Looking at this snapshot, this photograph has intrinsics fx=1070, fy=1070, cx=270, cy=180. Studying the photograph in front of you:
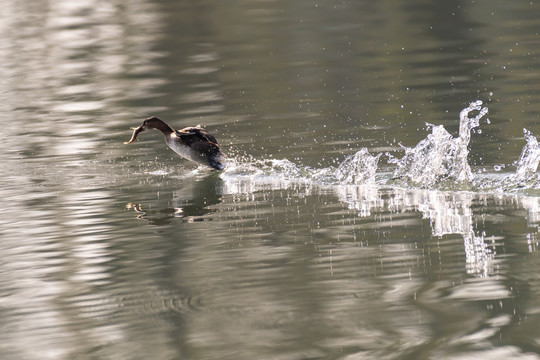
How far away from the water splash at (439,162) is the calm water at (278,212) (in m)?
0.06

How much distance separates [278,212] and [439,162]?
1691mm

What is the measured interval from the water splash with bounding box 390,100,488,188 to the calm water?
0.06 metres

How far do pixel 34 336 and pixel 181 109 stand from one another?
30.2 ft

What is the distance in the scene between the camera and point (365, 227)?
821 centimetres

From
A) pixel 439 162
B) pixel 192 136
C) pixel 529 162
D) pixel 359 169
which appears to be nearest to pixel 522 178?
pixel 529 162

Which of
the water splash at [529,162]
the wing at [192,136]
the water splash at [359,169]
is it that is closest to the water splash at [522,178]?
the water splash at [529,162]

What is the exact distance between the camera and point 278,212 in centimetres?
903

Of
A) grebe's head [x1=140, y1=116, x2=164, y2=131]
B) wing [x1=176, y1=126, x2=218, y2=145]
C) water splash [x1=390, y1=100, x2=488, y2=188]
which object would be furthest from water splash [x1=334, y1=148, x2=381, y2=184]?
grebe's head [x1=140, y1=116, x2=164, y2=131]

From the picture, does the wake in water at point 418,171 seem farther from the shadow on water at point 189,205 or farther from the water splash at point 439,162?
the shadow on water at point 189,205

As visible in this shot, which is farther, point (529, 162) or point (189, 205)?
point (189, 205)

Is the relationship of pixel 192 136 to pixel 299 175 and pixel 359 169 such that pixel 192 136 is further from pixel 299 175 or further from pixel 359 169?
pixel 359 169

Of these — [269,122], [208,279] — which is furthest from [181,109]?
[208,279]

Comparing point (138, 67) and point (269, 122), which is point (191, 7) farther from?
point (269, 122)

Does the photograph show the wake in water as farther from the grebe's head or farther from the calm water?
the grebe's head
